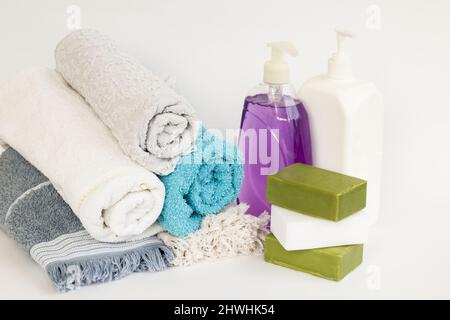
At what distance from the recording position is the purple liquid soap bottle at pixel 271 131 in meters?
1.15

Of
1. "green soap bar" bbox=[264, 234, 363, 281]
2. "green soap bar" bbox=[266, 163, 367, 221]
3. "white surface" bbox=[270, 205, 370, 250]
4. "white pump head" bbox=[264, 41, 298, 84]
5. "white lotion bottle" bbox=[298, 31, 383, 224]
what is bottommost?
"green soap bar" bbox=[264, 234, 363, 281]

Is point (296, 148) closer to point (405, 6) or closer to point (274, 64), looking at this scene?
point (274, 64)

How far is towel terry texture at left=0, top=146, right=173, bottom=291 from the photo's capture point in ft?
3.33

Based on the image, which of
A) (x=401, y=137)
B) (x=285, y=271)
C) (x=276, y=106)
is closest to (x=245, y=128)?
(x=276, y=106)

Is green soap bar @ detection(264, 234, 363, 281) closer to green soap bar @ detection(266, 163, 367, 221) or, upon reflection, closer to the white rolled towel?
green soap bar @ detection(266, 163, 367, 221)

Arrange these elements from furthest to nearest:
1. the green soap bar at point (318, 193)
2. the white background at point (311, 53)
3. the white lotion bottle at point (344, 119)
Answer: the white background at point (311, 53)
the white lotion bottle at point (344, 119)
the green soap bar at point (318, 193)

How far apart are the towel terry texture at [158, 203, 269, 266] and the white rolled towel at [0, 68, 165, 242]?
0.17 ft

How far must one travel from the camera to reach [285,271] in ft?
3.47

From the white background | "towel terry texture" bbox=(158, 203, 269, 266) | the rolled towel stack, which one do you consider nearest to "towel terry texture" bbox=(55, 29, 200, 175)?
the rolled towel stack

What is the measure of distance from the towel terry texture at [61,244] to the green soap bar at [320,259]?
5.6 inches

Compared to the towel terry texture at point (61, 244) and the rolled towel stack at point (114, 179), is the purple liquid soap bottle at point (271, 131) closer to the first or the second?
the rolled towel stack at point (114, 179)

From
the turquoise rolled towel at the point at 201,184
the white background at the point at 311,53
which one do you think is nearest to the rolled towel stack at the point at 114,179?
the turquoise rolled towel at the point at 201,184

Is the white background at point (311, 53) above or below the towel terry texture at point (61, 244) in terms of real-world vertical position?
above

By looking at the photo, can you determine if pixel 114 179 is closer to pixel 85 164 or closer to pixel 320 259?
pixel 85 164
